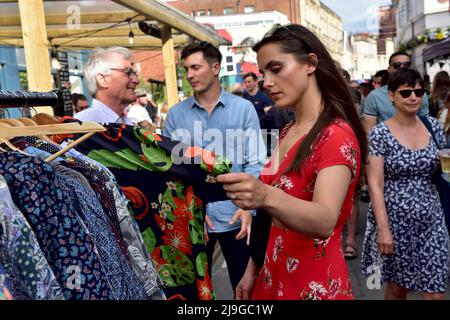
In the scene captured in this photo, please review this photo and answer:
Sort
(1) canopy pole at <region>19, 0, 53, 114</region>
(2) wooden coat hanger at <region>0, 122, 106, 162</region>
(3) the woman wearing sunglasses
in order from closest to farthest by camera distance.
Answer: (2) wooden coat hanger at <region>0, 122, 106, 162</region>
(3) the woman wearing sunglasses
(1) canopy pole at <region>19, 0, 53, 114</region>

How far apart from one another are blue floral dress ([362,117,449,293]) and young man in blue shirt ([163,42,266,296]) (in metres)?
0.82

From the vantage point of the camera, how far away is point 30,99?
5.77ft

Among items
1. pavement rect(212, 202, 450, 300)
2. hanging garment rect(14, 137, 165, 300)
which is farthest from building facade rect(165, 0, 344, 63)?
pavement rect(212, 202, 450, 300)

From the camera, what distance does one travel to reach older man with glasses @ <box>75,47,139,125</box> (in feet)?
10.7

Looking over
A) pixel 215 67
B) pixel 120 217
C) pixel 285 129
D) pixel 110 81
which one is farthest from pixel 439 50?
pixel 120 217

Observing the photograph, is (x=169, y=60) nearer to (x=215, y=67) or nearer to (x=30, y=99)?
(x=215, y=67)

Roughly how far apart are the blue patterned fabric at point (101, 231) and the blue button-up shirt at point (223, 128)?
5.78ft

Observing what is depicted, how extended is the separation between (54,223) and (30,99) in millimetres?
600

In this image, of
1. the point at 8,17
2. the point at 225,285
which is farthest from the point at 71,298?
the point at 8,17

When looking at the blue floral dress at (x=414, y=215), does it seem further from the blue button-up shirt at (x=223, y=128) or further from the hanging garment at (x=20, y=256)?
the hanging garment at (x=20, y=256)

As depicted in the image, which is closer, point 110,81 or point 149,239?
point 149,239

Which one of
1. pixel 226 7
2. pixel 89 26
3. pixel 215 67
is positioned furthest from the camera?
pixel 226 7

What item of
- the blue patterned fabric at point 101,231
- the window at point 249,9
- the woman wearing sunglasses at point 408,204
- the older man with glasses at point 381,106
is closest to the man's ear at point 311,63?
the blue patterned fabric at point 101,231

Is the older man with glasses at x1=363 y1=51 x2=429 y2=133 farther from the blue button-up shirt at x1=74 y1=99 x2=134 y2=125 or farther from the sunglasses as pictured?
the blue button-up shirt at x1=74 y1=99 x2=134 y2=125
